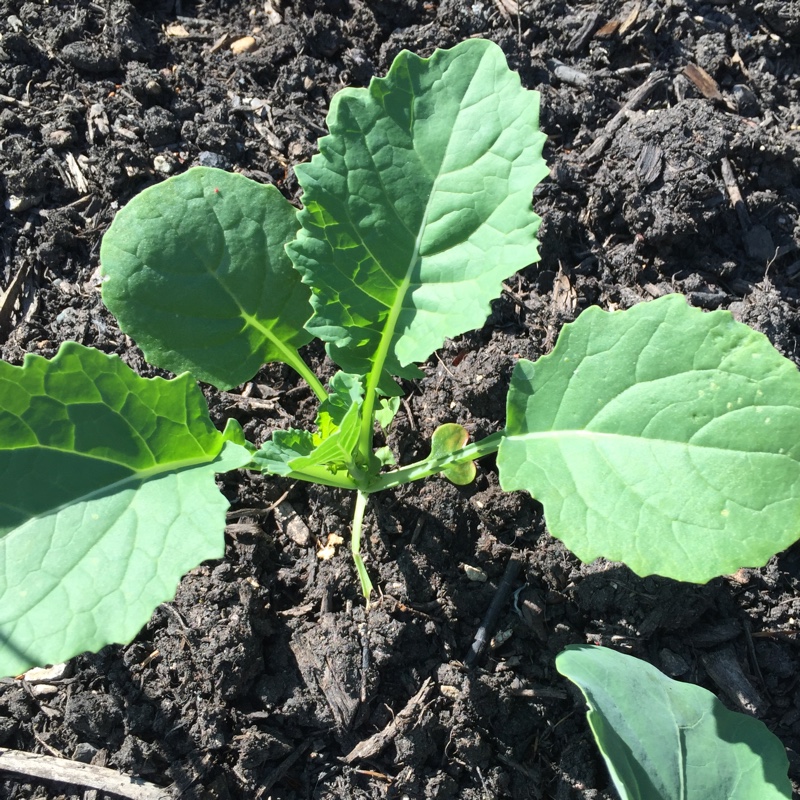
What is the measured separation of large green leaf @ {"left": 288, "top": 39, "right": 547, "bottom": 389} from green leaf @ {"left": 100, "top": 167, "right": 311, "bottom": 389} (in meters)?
0.22

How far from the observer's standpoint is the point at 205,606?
1941 millimetres

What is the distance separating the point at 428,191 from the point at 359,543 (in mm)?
927

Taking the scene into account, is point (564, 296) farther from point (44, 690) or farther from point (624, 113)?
point (44, 690)

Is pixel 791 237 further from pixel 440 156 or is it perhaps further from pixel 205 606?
pixel 205 606

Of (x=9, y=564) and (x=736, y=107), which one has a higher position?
(x=736, y=107)

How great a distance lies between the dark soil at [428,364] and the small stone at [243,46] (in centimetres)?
2

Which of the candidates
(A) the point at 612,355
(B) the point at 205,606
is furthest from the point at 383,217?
(B) the point at 205,606

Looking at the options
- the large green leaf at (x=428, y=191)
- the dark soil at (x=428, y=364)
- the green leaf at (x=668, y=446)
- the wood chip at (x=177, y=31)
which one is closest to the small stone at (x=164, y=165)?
the dark soil at (x=428, y=364)

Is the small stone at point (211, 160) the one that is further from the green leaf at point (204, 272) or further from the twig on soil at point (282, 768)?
the twig on soil at point (282, 768)

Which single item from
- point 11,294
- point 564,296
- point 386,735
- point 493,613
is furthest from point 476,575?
point 11,294

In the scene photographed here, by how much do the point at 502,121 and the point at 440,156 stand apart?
16 centimetres

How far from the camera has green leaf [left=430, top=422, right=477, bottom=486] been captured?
1882 millimetres

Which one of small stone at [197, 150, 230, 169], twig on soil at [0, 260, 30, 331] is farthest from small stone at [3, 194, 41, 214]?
small stone at [197, 150, 230, 169]

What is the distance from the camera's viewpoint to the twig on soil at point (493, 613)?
193 cm
